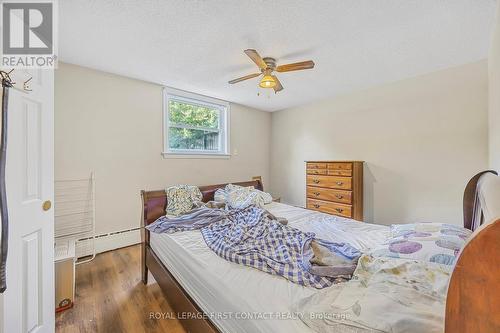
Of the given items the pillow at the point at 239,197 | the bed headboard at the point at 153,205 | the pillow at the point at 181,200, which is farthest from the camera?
the pillow at the point at 239,197

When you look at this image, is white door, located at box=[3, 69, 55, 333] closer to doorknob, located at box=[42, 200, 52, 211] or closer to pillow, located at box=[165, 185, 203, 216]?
doorknob, located at box=[42, 200, 52, 211]

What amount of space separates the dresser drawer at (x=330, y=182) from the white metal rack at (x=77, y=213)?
10.4 ft

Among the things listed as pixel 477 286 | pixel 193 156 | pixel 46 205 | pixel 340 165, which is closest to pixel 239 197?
pixel 193 156

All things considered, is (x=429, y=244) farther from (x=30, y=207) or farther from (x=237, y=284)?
(x=30, y=207)

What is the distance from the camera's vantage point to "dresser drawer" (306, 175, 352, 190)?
3116 mm

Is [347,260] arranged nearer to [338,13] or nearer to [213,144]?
[338,13]

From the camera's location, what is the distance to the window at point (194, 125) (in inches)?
134

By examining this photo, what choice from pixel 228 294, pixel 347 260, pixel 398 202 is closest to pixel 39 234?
pixel 228 294

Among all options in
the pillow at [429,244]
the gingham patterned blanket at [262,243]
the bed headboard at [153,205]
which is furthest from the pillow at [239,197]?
the pillow at [429,244]

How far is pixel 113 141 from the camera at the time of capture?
112 inches

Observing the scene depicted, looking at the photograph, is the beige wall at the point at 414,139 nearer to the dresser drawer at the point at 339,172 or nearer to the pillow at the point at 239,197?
the dresser drawer at the point at 339,172

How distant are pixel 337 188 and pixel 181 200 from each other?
228 centimetres

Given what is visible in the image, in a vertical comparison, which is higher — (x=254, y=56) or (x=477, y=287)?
(x=254, y=56)

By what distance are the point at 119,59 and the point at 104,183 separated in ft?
5.10
